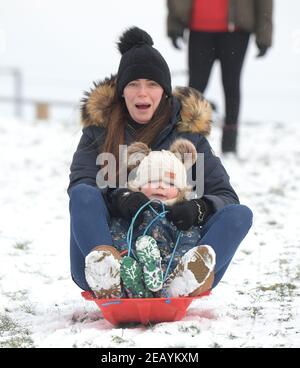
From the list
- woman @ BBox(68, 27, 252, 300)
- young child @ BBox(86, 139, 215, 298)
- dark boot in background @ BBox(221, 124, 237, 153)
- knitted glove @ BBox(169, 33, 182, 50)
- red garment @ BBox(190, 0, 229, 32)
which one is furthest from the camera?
dark boot in background @ BBox(221, 124, 237, 153)

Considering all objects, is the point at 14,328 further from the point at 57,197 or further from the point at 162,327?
the point at 57,197

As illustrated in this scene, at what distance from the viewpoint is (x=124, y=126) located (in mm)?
3363

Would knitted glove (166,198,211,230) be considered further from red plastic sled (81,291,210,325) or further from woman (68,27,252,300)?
red plastic sled (81,291,210,325)

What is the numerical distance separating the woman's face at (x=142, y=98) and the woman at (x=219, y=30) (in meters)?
2.93

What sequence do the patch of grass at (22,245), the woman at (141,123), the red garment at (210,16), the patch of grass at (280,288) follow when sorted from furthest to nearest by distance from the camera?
the red garment at (210,16) → the patch of grass at (22,245) → the patch of grass at (280,288) → the woman at (141,123)

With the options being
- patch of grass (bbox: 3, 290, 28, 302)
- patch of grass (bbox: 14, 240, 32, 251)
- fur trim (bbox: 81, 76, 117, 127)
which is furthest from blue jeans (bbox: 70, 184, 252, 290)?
patch of grass (bbox: 14, 240, 32, 251)

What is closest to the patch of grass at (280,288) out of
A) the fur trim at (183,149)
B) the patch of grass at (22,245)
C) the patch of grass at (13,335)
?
the fur trim at (183,149)

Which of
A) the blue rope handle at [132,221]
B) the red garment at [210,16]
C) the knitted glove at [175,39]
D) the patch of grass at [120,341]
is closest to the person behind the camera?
the patch of grass at [120,341]

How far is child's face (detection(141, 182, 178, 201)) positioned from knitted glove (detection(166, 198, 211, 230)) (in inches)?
2.5

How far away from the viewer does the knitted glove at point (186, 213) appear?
2.99 m

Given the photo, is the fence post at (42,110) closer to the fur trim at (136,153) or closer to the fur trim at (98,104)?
the fur trim at (98,104)

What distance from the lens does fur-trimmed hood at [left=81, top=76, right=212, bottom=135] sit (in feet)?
10.9
